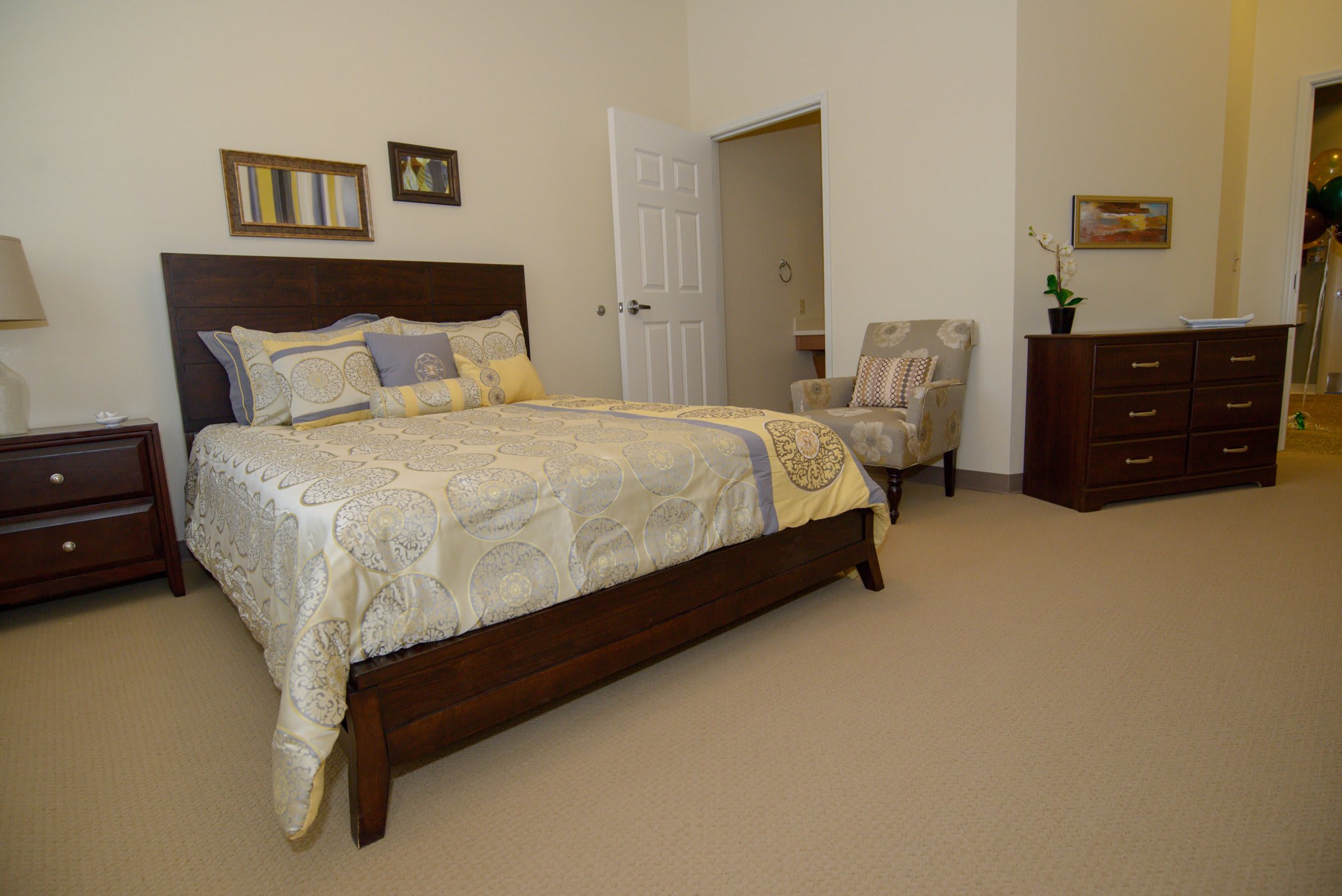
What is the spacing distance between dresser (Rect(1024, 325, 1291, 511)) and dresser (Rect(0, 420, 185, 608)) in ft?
12.5

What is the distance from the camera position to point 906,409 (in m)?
3.38

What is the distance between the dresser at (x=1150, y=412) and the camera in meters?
3.18

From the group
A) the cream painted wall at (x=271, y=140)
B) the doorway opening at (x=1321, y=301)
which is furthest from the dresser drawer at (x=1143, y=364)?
the cream painted wall at (x=271, y=140)

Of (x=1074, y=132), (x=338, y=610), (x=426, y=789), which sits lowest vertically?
(x=426, y=789)

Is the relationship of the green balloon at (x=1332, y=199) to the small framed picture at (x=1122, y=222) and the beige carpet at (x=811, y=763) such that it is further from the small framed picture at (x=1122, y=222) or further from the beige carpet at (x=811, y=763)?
the beige carpet at (x=811, y=763)

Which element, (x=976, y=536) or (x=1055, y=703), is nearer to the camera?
(x=1055, y=703)

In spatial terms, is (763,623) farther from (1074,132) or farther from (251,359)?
(1074,132)

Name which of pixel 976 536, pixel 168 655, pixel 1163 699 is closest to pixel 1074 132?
pixel 976 536

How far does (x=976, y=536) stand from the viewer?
2.95 metres

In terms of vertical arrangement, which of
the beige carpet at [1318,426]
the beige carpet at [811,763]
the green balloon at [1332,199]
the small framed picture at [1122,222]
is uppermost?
the green balloon at [1332,199]

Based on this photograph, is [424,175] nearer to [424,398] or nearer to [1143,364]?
[424,398]

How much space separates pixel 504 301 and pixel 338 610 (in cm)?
275

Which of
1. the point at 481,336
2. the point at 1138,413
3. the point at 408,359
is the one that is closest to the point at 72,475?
the point at 408,359

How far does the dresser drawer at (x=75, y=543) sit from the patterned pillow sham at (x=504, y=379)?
4.15 feet
